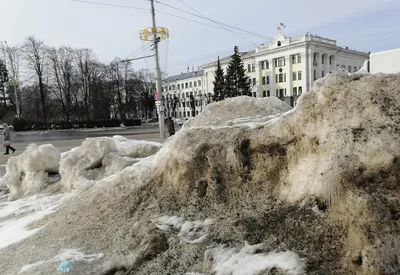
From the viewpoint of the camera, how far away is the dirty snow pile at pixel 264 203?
2.46 metres

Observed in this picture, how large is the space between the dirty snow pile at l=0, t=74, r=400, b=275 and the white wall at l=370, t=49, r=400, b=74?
22.4ft

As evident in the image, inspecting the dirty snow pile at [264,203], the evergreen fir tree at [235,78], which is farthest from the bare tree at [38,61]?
the dirty snow pile at [264,203]

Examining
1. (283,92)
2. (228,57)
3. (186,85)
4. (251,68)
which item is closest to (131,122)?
(283,92)

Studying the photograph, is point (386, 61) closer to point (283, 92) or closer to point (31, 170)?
point (31, 170)

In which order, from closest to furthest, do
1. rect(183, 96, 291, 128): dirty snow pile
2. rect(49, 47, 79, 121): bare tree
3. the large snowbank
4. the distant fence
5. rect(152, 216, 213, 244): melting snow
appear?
rect(152, 216, 213, 244): melting snow → rect(183, 96, 291, 128): dirty snow pile → the large snowbank → the distant fence → rect(49, 47, 79, 121): bare tree

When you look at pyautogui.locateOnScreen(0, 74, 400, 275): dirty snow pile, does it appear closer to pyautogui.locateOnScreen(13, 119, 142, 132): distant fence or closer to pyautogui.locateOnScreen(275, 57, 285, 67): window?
pyautogui.locateOnScreen(13, 119, 142, 132): distant fence

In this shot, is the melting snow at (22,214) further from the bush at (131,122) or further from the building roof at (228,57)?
the building roof at (228,57)

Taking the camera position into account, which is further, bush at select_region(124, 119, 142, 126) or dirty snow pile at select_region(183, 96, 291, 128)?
bush at select_region(124, 119, 142, 126)

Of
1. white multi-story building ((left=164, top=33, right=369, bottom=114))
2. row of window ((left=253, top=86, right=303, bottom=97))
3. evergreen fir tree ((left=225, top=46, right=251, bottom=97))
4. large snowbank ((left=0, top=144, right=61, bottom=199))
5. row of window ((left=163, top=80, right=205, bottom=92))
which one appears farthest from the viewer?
row of window ((left=163, top=80, right=205, bottom=92))

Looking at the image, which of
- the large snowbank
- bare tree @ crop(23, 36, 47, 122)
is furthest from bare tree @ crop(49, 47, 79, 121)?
the large snowbank

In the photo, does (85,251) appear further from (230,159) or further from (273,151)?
(273,151)

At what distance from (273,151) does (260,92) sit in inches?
2847

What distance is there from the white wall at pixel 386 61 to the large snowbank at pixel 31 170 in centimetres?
815

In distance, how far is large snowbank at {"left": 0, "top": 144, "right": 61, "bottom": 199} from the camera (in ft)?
21.5
